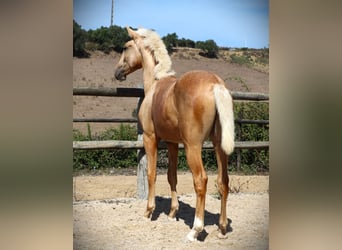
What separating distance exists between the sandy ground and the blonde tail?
234 mm

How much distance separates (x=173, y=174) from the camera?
1323mm

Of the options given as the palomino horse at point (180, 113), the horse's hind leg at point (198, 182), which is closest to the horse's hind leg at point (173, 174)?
the palomino horse at point (180, 113)

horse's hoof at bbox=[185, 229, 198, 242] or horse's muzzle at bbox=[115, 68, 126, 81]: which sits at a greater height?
horse's muzzle at bbox=[115, 68, 126, 81]

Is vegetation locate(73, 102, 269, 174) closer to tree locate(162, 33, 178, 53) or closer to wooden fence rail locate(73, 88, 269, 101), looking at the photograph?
wooden fence rail locate(73, 88, 269, 101)

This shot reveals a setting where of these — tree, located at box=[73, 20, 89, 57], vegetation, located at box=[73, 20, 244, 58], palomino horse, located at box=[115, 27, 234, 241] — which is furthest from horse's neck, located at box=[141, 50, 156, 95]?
tree, located at box=[73, 20, 89, 57]

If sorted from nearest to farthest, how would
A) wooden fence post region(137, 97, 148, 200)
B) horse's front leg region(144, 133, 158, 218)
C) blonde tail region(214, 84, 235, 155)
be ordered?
blonde tail region(214, 84, 235, 155)
horse's front leg region(144, 133, 158, 218)
wooden fence post region(137, 97, 148, 200)

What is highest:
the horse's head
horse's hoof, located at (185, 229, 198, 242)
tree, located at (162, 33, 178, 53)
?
tree, located at (162, 33, 178, 53)

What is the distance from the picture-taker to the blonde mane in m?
1.35

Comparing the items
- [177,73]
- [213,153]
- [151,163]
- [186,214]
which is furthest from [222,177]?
[177,73]

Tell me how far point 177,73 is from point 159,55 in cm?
9

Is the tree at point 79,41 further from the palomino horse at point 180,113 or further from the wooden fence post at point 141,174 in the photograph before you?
the wooden fence post at point 141,174
